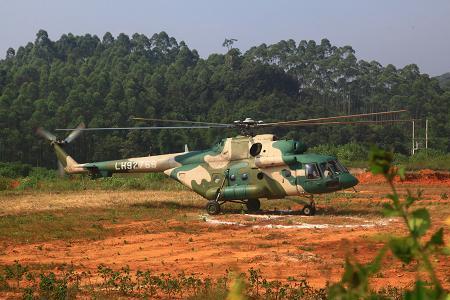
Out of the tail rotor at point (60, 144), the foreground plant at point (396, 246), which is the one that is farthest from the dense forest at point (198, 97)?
the foreground plant at point (396, 246)

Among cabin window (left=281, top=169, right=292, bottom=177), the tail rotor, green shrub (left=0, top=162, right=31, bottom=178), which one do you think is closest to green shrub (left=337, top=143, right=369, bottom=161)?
green shrub (left=0, top=162, right=31, bottom=178)

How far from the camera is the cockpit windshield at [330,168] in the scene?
18844 millimetres

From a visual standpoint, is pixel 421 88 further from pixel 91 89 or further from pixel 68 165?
pixel 68 165

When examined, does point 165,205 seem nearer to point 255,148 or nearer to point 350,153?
point 255,148

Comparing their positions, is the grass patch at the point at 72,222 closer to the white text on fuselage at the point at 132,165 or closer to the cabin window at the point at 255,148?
the white text on fuselage at the point at 132,165

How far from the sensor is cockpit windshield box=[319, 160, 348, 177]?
18.8 metres

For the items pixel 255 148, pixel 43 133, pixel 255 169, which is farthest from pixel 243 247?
pixel 43 133

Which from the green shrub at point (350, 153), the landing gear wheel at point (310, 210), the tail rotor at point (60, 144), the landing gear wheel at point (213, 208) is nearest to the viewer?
the landing gear wheel at point (310, 210)

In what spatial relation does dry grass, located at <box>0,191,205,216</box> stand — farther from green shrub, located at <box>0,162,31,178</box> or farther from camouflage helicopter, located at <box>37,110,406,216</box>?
green shrub, located at <box>0,162,31,178</box>

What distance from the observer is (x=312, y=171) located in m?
18.9

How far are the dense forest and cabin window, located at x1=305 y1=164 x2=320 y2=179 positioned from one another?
28.1 m

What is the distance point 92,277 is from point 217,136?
59183 mm

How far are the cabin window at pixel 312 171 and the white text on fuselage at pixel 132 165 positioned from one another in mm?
5234

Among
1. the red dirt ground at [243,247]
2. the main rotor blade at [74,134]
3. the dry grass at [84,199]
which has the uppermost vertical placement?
the main rotor blade at [74,134]
